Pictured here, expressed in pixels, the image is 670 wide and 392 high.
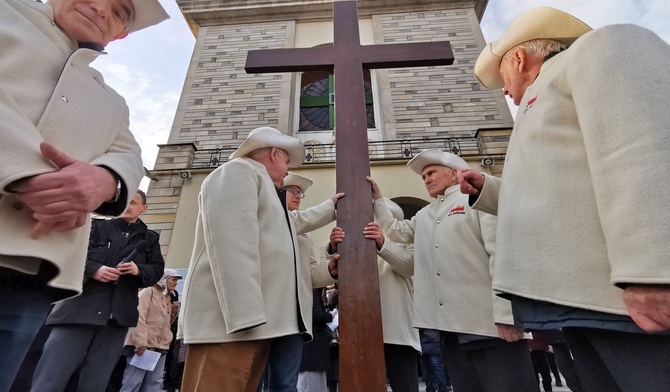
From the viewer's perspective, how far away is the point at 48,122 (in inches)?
37.1

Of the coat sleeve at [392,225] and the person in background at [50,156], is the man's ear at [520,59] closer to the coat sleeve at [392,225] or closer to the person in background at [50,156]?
the coat sleeve at [392,225]

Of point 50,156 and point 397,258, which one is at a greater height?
point 397,258

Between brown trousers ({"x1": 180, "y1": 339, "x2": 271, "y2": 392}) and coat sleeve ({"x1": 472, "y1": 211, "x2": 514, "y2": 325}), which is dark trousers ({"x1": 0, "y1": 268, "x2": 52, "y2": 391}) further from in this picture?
coat sleeve ({"x1": 472, "y1": 211, "x2": 514, "y2": 325})

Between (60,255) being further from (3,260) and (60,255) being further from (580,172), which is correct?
(580,172)

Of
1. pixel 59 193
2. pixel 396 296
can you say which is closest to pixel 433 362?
pixel 396 296

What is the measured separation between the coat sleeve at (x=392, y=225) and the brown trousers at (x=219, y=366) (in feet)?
4.38

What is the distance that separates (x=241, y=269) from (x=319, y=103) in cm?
1090

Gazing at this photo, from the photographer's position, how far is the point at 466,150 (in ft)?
29.4

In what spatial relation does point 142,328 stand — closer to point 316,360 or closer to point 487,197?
point 316,360

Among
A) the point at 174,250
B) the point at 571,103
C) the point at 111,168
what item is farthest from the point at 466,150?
the point at 111,168

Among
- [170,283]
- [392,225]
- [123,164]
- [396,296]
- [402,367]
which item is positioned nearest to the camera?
[123,164]

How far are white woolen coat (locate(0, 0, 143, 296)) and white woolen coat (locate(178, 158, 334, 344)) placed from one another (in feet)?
1.50

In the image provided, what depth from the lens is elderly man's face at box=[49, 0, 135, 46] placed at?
114 cm

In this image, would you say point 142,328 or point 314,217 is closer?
point 314,217
